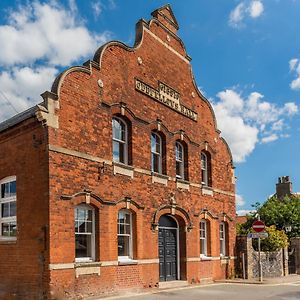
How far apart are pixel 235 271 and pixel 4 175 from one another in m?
13.7

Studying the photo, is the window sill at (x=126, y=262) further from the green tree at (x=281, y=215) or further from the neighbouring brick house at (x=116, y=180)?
the green tree at (x=281, y=215)

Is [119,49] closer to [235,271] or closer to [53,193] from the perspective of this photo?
[53,193]

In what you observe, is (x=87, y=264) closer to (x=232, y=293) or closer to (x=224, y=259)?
(x=232, y=293)

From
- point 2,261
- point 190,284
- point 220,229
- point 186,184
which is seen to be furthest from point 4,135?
point 220,229

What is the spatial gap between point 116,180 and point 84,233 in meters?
2.29

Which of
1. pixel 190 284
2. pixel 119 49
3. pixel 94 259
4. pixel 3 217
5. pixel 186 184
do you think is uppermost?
pixel 119 49

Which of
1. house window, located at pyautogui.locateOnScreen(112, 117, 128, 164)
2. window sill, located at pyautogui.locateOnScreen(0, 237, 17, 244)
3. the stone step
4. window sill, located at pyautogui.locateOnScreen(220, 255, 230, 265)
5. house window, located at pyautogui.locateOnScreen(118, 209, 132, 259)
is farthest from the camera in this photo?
window sill, located at pyautogui.locateOnScreen(220, 255, 230, 265)

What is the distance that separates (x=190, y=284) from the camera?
20766 millimetres

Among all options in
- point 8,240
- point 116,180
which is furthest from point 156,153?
point 8,240

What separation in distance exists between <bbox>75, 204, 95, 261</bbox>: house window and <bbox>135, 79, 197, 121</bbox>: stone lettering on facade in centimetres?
542

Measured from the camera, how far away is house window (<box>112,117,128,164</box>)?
1777cm

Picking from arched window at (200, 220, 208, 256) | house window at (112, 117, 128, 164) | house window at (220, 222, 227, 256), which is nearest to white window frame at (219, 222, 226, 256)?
house window at (220, 222, 227, 256)

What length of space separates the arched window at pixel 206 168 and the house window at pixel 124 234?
21.6ft

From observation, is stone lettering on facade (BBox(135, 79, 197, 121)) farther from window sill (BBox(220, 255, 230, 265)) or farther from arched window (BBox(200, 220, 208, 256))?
window sill (BBox(220, 255, 230, 265))
